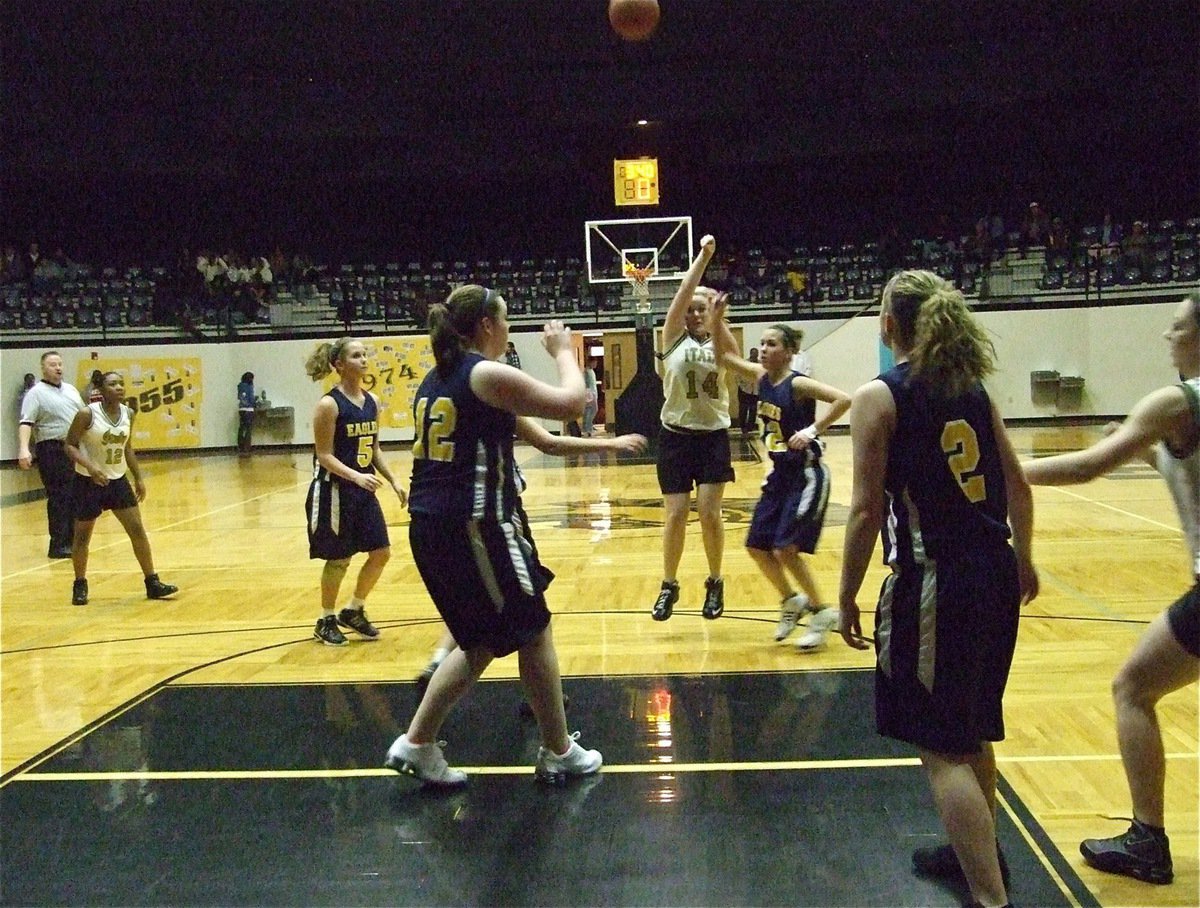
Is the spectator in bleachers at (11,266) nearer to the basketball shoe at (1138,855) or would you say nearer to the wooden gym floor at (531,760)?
the wooden gym floor at (531,760)

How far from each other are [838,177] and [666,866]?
25242mm

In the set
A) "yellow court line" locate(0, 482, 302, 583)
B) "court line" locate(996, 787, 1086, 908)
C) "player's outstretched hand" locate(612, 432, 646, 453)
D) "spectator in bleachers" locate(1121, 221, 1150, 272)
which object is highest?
"spectator in bleachers" locate(1121, 221, 1150, 272)

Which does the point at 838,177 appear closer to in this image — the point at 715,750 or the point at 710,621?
the point at 710,621

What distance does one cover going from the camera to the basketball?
10.6 m

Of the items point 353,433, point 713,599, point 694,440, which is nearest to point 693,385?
point 694,440

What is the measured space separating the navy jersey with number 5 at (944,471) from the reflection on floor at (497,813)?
3.46 feet

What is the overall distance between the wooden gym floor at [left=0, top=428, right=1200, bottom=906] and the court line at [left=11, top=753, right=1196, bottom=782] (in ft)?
0.05

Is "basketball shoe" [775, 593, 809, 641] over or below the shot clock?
below

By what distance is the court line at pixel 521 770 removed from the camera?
13.4ft

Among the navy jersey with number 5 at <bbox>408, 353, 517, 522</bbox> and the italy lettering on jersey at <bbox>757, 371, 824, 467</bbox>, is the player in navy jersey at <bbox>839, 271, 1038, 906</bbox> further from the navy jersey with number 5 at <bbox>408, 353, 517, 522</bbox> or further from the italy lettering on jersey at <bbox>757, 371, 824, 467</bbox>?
the italy lettering on jersey at <bbox>757, 371, 824, 467</bbox>

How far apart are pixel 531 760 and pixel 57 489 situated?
746cm

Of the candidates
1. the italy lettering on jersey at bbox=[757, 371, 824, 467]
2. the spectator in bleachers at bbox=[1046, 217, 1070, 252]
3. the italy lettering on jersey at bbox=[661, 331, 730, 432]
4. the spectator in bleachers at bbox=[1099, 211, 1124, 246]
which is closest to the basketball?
the italy lettering on jersey at bbox=[661, 331, 730, 432]

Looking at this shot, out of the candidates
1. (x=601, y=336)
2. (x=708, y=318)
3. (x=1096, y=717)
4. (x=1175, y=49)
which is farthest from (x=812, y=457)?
(x=1175, y=49)

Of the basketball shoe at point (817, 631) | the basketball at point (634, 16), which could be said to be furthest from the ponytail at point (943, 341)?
the basketball at point (634, 16)
